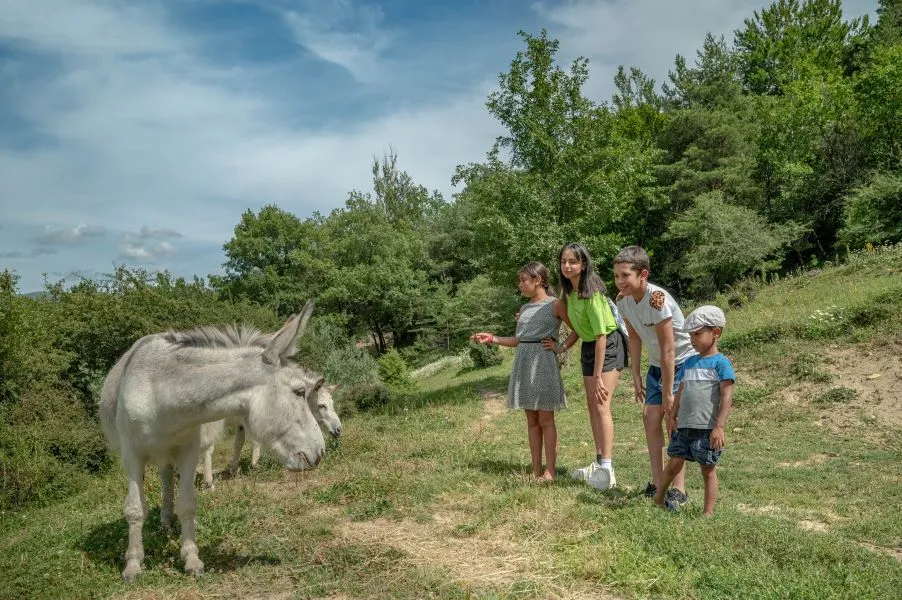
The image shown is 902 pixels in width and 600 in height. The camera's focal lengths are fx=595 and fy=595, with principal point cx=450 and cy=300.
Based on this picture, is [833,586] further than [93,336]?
No

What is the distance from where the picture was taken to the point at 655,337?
17.1 ft

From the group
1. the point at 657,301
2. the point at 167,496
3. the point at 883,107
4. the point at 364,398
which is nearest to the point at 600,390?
the point at 657,301

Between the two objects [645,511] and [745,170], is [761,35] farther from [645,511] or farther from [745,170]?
[645,511]

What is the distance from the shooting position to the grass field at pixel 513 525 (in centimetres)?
389

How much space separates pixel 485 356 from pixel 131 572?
21.6m

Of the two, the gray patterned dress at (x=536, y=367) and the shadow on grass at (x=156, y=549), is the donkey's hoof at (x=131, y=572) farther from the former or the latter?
the gray patterned dress at (x=536, y=367)

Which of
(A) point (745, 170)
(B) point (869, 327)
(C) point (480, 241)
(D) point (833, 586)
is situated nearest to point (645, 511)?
(D) point (833, 586)

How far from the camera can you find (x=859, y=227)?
21.5 m

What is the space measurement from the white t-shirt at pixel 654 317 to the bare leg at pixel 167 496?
4560 mm

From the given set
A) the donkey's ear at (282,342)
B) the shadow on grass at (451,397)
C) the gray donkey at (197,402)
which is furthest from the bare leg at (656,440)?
the shadow on grass at (451,397)

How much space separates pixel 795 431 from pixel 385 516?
298 inches

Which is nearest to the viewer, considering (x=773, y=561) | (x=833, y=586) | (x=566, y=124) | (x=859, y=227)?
(x=833, y=586)

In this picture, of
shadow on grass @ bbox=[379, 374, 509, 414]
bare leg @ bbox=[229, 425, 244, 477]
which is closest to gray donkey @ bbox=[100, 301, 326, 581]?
bare leg @ bbox=[229, 425, 244, 477]

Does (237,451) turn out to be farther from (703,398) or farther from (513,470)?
(703,398)
